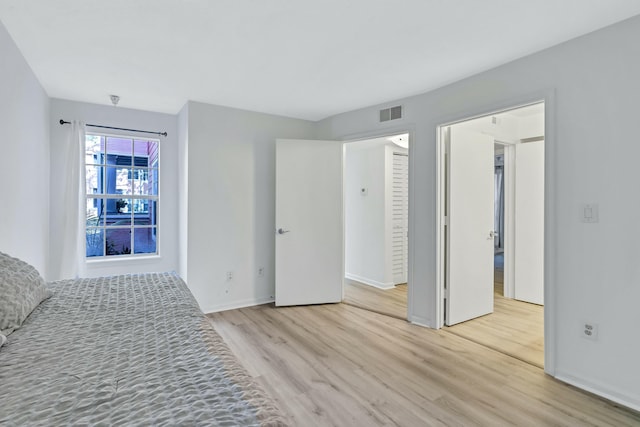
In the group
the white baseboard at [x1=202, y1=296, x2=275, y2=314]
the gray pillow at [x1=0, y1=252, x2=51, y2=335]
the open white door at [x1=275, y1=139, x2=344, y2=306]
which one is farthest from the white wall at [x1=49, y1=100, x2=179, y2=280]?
the gray pillow at [x1=0, y1=252, x2=51, y2=335]

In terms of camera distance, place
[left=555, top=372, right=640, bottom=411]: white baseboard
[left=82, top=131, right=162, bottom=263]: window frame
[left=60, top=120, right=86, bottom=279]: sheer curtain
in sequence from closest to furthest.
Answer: [left=555, top=372, right=640, bottom=411]: white baseboard
[left=60, top=120, right=86, bottom=279]: sheer curtain
[left=82, top=131, right=162, bottom=263]: window frame

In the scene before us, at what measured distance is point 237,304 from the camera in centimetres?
394

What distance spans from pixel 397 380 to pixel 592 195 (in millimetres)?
1796

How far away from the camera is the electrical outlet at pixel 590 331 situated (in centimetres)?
214

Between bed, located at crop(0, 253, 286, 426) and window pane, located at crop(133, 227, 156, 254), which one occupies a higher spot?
window pane, located at crop(133, 227, 156, 254)

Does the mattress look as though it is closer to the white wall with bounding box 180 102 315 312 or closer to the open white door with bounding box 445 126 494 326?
the white wall with bounding box 180 102 315 312

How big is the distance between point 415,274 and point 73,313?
283 centimetres

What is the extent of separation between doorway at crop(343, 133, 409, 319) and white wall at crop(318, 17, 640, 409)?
2325 millimetres

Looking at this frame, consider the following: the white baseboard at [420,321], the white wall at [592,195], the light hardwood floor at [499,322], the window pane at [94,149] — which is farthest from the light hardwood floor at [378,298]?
the window pane at [94,149]

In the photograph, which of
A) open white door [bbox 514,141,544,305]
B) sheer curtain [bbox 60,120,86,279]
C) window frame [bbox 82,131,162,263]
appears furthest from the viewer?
open white door [bbox 514,141,544,305]

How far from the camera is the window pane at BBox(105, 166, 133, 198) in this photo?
387cm

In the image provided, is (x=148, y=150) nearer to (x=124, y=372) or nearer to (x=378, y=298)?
(x=378, y=298)

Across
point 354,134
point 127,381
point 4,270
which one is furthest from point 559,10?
point 4,270

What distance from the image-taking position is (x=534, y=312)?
12.4 feet
